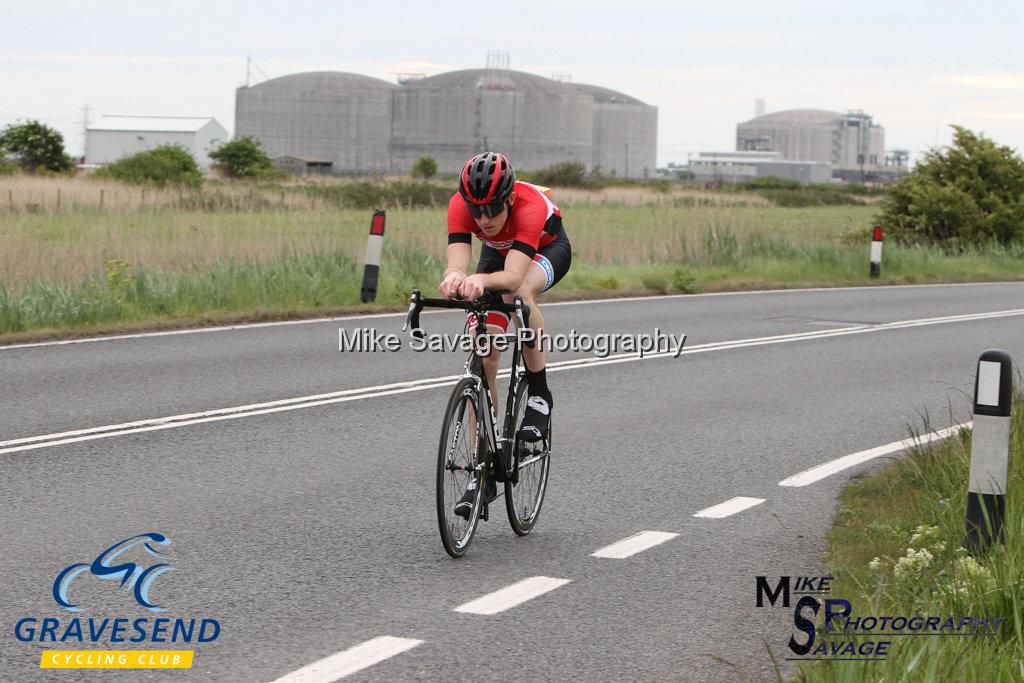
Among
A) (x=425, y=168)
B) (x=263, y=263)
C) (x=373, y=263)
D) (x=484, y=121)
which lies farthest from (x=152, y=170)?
(x=484, y=121)

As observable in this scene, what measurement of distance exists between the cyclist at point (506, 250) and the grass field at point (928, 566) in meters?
1.70

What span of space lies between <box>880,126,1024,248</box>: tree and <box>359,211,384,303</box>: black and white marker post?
18.1m

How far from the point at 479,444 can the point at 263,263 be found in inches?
493

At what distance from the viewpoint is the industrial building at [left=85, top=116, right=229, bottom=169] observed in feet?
367

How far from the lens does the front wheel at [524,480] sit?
6.40 m


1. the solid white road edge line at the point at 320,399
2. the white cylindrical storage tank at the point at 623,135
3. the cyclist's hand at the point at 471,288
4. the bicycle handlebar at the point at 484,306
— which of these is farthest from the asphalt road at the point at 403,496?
the white cylindrical storage tank at the point at 623,135

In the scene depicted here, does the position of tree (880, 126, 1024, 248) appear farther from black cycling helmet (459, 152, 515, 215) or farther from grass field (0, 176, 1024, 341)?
black cycling helmet (459, 152, 515, 215)

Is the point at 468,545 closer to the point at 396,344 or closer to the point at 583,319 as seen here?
the point at 396,344

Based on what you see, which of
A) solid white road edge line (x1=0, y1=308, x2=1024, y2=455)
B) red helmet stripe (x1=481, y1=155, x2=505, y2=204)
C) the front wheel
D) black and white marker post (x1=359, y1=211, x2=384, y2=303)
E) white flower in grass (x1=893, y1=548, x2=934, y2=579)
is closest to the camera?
white flower in grass (x1=893, y1=548, x2=934, y2=579)

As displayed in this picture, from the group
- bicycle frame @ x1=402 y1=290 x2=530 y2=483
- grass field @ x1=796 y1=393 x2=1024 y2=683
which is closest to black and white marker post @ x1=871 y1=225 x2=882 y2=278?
grass field @ x1=796 y1=393 x2=1024 y2=683

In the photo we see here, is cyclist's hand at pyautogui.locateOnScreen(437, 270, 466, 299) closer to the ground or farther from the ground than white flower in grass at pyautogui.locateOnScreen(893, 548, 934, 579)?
farther from the ground

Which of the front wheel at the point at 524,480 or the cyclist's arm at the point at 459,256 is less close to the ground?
the cyclist's arm at the point at 459,256

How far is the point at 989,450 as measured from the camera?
5.37 meters

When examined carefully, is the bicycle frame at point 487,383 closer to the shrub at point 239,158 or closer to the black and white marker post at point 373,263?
the black and white marker post at point 373,263
